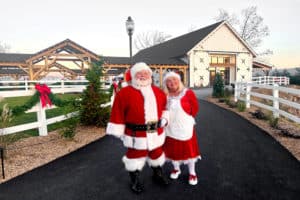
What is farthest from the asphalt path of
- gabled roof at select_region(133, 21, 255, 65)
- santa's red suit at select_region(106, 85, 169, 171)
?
gabled roof at select_region(133, 21, 255, 65)

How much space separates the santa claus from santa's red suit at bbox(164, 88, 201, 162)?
21 cm

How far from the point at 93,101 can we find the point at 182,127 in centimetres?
385

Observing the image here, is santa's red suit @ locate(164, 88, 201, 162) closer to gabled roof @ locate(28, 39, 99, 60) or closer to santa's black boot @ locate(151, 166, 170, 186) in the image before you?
santa's black boot @ locate(151, 166, 170, 186)

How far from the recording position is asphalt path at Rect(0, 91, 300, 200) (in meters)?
2.80

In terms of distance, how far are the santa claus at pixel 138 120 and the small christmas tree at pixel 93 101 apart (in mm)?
3530

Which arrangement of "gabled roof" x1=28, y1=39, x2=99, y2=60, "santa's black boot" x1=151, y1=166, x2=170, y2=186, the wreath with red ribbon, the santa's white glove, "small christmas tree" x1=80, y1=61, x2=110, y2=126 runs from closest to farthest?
the santa's white glove → "santa's black boot" x1=151, y1=166, x2=170, y2=186 → the wreath with red ribbon → "small christmas tree" x1=80, y1=61, x2=110, y2=126 → "gabled roof" x1=28, y1=39, x2=99, y2=60

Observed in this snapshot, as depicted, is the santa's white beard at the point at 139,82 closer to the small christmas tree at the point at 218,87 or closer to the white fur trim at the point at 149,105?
the white fur trim at the point at 149,105

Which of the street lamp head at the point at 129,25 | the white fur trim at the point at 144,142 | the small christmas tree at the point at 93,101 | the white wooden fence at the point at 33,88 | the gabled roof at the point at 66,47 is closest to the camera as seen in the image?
the white fur trim at the point at 144,142

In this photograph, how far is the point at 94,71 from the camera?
628cm

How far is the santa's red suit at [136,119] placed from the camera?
9.11ft

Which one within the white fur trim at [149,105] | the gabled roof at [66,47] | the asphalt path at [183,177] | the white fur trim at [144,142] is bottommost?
the asphalt path at [183,177]

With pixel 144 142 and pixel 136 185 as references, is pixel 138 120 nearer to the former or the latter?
pixel 144 142

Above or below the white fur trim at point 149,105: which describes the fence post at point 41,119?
below

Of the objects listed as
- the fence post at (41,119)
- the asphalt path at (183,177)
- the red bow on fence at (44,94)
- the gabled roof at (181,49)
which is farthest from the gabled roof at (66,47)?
the asphalt path at (183,177)
